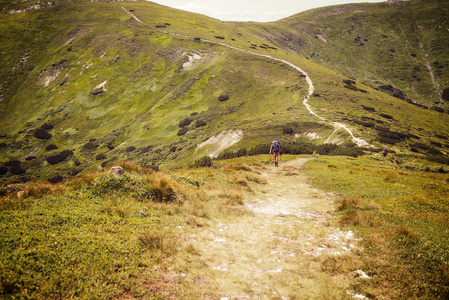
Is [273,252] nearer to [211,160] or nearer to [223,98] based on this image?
[211,160]

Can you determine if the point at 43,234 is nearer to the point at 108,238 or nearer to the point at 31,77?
the point at 108,238

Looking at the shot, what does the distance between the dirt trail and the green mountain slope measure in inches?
1286

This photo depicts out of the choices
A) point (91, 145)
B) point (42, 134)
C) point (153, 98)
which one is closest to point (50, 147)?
point (42, 134)

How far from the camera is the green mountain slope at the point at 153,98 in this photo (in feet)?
172

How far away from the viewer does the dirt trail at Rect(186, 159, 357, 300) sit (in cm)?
586

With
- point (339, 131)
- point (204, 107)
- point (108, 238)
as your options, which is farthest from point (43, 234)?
point (204, 107)

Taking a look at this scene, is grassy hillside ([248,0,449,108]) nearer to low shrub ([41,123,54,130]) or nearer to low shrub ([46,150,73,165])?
low shrub ([41,123,54,130])

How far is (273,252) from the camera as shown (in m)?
7.79

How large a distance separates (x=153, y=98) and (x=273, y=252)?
87029 millimetres

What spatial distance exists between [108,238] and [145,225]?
4.98ft

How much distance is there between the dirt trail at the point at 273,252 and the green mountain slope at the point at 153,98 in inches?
1286

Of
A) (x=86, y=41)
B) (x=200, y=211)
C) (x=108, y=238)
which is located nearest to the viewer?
(x=108, y=238)

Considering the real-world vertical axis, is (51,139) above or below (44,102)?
below

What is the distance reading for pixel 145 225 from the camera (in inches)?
317
